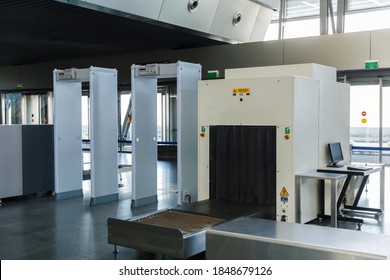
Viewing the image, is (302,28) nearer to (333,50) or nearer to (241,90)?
(333,50)

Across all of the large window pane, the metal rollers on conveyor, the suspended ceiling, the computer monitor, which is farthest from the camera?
the large window pane

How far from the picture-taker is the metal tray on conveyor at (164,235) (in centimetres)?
443

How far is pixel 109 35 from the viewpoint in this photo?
948cm

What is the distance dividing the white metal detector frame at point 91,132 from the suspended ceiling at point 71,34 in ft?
2.88

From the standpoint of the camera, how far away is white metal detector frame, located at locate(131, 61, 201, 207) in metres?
7.47

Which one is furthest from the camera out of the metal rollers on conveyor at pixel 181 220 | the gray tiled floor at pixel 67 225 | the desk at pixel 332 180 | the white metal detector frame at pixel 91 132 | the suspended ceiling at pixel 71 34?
the white metal detector frame at pixel 91 132

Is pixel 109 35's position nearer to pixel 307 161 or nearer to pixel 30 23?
pixel 30 23

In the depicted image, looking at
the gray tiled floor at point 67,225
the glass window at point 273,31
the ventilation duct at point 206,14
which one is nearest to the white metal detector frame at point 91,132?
the gray tiled floor at point 67,225

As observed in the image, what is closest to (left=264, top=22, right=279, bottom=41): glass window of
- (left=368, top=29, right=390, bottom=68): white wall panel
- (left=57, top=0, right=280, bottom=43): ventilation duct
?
(left=57, top=0, right=280, bottom=43): ventilation duct

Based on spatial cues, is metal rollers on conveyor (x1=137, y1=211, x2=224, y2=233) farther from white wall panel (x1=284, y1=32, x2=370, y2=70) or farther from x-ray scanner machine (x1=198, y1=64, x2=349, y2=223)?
white wall panel (x1=284, y1=32, x2=370, y2=70)

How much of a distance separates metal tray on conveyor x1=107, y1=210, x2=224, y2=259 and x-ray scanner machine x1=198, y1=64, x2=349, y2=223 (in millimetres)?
895

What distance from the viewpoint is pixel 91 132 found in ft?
26.1

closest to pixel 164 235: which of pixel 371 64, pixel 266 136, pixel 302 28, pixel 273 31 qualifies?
pixel 266 136

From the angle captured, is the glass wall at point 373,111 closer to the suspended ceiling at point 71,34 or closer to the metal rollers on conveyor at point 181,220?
the suspended ceiling at point 71,34
